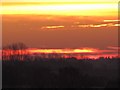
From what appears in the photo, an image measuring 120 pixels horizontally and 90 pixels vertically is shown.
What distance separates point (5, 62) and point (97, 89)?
2.83 metres

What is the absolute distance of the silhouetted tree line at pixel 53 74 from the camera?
40.9 ft

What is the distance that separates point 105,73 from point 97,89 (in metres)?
0.53

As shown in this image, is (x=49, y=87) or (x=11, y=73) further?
(x=11, y=73)

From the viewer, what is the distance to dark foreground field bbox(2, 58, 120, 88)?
491 inches

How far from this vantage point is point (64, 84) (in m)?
12.7

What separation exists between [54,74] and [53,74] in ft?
0.32

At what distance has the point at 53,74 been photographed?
1305cm

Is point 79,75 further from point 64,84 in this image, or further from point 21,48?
point 21,48

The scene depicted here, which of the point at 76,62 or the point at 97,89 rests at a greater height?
the point at 76,62

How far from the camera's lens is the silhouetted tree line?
12.5m

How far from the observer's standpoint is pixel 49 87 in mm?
12156

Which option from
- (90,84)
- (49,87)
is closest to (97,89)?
(90,84)

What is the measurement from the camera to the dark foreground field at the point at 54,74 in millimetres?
12469

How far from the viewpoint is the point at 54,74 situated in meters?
13.1
